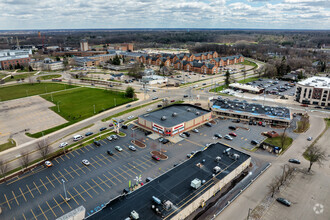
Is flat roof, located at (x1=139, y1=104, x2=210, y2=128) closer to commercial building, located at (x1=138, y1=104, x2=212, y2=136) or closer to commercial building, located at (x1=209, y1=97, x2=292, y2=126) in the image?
commercial building, located at (x1=138, y1=104, x2=212, y2=136)

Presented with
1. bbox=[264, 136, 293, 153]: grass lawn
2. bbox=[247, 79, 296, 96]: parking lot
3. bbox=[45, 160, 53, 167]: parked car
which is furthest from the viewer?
bbox=[247, 79, 296, 96]: parking lot

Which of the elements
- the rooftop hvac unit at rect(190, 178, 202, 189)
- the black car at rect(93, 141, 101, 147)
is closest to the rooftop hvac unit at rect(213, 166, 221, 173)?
the rooftop hvac unit at rect(190, 178, 202, 189)

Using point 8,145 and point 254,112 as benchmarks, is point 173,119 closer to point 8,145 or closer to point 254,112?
point 254,112

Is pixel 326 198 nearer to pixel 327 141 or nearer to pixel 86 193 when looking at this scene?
pixel 327 141

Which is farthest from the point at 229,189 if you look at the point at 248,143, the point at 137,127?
the point at 137,127

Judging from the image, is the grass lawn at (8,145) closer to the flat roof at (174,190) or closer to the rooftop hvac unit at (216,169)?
the flat roof at (174,190)

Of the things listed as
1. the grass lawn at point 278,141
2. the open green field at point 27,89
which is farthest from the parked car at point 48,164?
the open green field at point 27,89
